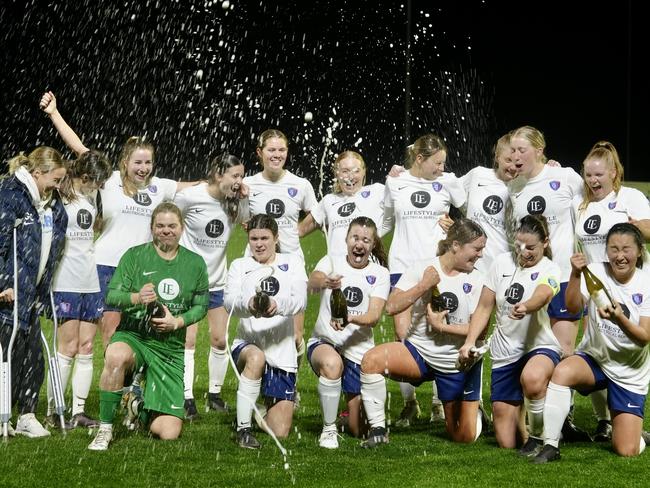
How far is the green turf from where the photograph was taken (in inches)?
186

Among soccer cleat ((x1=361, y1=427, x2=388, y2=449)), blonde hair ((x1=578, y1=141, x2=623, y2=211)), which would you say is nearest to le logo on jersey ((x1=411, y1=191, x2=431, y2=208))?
blonde hair ((x1=578, y1=141, x2=623, y2=211))

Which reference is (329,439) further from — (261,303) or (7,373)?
(7,373)

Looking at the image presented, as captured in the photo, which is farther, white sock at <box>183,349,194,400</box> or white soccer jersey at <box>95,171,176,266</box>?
white sock at <box>183,349,194,400</box>

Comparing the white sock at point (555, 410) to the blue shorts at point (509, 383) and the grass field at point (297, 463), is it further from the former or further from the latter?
the blue shorts at point (509, 383)

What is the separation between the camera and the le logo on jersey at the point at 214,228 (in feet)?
21.4

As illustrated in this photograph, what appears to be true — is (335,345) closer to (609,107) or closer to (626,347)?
(626,347)

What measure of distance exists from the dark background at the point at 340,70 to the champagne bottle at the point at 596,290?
9204 millimetres

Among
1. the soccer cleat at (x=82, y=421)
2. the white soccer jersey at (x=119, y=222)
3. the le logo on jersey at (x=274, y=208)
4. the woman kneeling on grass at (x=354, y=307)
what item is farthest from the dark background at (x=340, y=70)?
the soccer cleat at (x=82, y=421)

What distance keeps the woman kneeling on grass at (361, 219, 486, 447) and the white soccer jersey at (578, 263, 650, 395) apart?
683mm

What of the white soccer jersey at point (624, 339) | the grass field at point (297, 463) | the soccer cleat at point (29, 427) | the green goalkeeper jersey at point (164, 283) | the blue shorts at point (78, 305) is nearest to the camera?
the grass field at point (297, 463)

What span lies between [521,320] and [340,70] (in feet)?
31.6

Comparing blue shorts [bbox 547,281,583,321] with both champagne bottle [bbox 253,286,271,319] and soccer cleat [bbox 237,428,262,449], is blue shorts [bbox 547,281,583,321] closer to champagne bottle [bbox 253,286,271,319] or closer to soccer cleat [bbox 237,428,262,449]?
champagne bottle [bbox 253,286,271,319]

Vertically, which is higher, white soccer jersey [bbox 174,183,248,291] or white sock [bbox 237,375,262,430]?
white soccer jersey [bbox 174,183,248,291]

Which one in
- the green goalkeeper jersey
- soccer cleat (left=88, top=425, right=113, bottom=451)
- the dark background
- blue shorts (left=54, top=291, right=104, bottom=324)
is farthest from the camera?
the dark background
